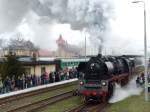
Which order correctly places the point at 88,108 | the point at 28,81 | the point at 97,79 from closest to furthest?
the point at 88,108 < the point at 97,79 < the point at 28,81

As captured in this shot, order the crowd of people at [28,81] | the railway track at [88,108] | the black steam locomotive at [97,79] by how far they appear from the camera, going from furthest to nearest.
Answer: the crowd of people at [28,81] → the black steam locomotive at [97,79] → the railway track at [88,108]

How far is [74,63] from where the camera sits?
157 ft

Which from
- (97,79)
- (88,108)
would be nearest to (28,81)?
(97,79)

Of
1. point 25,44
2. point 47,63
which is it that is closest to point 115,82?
point 47,63

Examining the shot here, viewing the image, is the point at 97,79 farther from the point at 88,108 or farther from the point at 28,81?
the point at 28,81

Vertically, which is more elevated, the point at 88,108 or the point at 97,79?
the point at 97,79

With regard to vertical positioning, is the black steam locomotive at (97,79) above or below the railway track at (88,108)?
above

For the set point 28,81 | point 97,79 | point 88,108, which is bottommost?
point 88,108

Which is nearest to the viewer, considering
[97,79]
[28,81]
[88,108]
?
[88,108]

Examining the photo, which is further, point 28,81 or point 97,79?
point 28,81

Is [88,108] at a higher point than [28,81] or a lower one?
lower

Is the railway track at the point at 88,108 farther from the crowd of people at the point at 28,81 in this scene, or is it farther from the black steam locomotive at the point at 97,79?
the crowd of people at the point at 28,81

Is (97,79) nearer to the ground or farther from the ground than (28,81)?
farther from the ground

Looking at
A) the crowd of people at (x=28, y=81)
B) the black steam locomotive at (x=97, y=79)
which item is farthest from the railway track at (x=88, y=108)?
the crowd of people at (x=28, y=81)
